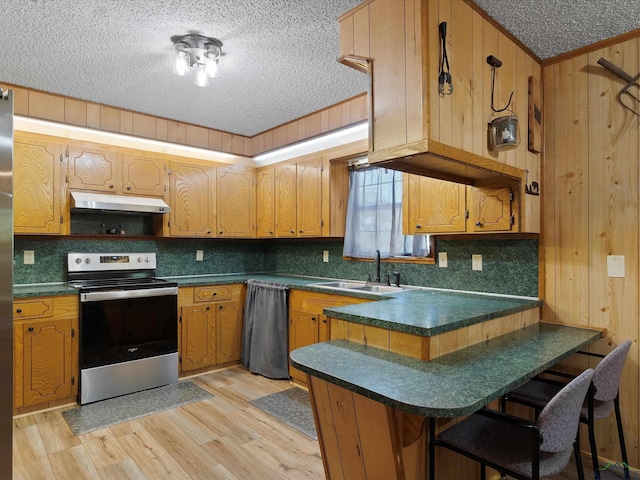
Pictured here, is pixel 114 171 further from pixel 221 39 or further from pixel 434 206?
pixel 434 206

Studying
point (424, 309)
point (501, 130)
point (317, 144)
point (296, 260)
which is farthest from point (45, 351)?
point (501, 130)

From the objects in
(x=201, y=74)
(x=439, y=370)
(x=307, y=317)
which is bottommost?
(x=307, y=317)

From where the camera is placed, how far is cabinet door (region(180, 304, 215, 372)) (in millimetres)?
3670

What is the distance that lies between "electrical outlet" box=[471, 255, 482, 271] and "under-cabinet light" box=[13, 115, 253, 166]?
2876 millimetres

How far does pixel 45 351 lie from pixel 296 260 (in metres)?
2.45

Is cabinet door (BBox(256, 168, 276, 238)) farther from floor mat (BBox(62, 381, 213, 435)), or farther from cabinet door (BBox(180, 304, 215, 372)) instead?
floor mat (BBox(62, 381, 213, 435))

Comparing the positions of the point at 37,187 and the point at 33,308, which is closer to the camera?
the point at 33,308

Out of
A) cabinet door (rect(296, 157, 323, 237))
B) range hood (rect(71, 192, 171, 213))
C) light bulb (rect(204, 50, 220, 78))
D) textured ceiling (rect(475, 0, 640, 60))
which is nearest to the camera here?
textured ceiling (rect(475, 0, 640, 60))

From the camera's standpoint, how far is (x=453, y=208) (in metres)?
2.65

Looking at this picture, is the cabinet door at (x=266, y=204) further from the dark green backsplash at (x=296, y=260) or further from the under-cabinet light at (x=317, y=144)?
the dark green backsplash at (x=296, y=260)

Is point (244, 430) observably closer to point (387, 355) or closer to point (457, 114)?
point (387, 355)

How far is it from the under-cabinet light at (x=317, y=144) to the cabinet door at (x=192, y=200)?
71 centimetres

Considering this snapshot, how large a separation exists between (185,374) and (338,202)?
216 centimetres

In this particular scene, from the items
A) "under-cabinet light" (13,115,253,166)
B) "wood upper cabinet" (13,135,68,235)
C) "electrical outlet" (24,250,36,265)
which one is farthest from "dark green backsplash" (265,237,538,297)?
"electrical outlet" (24,250,36,265)
